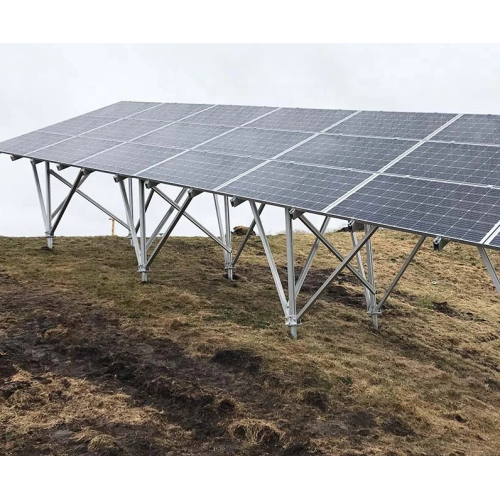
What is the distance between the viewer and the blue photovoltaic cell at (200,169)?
15242 mm

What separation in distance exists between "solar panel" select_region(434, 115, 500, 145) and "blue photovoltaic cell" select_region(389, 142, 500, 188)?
442mm

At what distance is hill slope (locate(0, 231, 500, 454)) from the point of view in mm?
10711

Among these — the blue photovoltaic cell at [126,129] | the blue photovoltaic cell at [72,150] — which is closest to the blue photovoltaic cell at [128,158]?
the blue photovoltaic cell at [72,150]

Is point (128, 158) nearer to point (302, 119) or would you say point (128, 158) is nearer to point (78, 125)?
point (302, 119)

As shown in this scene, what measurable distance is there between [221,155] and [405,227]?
22.1 feet

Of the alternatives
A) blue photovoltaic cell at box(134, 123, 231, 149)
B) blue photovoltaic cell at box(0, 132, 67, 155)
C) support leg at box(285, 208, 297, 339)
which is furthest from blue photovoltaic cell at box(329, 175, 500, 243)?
blue photovoltaic cell at box(0, 132, 67, 155)

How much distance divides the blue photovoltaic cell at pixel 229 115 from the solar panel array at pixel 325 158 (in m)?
0.04

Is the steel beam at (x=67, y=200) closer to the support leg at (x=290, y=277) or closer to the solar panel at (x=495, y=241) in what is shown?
the support leg at (x=290, y=277)

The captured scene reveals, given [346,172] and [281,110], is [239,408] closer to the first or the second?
[346,172]

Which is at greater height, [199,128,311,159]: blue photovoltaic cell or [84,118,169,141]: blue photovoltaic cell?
[84,118,169,141]: blue photovoltaic cell

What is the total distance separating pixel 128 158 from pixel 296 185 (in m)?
6.49

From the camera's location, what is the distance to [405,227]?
11070 millimetres

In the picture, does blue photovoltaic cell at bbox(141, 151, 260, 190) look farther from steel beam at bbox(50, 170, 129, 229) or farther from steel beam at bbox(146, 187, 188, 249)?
steel beam at bbox(50, 170, 129, 229)

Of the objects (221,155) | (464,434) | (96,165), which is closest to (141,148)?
(96,165)
